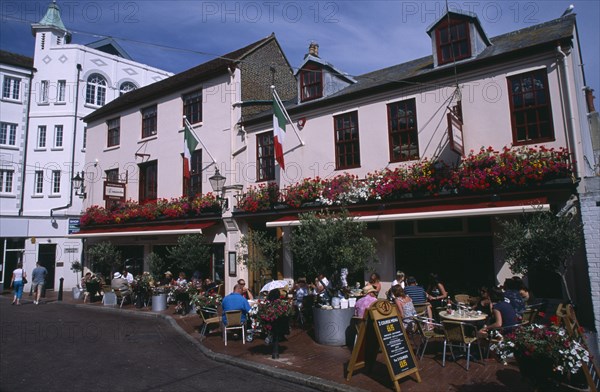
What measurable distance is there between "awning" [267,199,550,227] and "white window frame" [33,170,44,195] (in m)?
22.3

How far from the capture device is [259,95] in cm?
1812

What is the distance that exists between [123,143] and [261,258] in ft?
37.9

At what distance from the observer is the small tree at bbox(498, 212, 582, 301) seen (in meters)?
7.56

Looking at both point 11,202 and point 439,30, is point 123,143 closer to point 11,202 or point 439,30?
point 11,202

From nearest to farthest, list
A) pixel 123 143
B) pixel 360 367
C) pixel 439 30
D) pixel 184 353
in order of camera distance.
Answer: pixel 360 367 → pixel 184 353 → pixel 439 30 → pixel 123 143

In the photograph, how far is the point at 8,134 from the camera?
84.1ft

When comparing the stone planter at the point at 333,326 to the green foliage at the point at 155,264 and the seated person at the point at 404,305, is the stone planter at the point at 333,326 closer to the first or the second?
the seated person at the point at 404,305

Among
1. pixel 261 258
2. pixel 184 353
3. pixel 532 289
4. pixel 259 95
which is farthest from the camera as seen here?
pixel 259 95

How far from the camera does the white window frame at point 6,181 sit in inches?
980

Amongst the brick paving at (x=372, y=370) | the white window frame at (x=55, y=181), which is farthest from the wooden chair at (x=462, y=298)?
the white window frame at (x=55, y=181)

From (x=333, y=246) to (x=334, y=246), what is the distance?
3cm

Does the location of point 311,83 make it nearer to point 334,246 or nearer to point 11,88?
point 334,246

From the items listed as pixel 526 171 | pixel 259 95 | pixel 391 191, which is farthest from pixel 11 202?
pixel 526 171

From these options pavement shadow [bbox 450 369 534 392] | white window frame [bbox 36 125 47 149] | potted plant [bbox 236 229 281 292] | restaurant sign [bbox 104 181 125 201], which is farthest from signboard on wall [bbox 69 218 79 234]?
pavement shadow [bbox 450 369 534 392]
